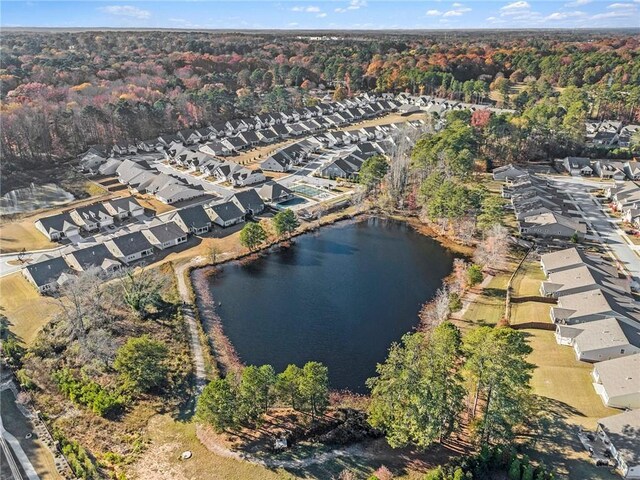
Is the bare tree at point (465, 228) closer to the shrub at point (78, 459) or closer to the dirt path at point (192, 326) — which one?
the dirt path at point (192, 326)

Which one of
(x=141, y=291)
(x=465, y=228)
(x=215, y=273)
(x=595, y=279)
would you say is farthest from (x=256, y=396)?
(x=465, y=228)

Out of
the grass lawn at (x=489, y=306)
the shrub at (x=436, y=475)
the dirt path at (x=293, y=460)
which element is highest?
the grass lawn at (x=489, y=306)

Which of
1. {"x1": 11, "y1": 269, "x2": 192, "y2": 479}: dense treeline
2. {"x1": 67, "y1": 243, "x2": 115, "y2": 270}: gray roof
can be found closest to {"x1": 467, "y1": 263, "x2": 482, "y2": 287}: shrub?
{"x1": 11, "y1": 269, "x2": 192, "y2": 479}: dense treeline

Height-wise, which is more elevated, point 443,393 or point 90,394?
point 443,393

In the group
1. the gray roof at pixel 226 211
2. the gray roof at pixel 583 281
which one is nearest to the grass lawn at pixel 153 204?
the gray roof at pixel 226 211

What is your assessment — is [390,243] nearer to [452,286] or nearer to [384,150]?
[452,286]

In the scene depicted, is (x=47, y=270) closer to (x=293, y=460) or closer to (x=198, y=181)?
(x=198, y=181)

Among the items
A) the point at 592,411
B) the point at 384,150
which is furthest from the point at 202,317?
the point at 384,150
